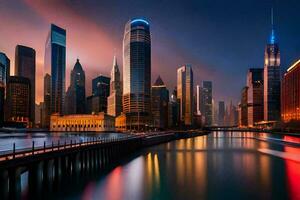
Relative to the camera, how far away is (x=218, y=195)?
46.3m

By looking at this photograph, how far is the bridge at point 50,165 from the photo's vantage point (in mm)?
35781

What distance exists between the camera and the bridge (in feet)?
117

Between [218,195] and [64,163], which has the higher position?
[64,163]

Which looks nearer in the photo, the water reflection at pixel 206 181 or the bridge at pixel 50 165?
the bridge at pixel 50 165

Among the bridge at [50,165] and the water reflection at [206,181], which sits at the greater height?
the bridge at [50,165]

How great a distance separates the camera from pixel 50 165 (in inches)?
1923

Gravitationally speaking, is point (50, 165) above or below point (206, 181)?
above

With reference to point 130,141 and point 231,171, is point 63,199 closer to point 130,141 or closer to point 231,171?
point 231,171

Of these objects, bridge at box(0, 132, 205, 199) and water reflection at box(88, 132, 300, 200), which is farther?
water reflection at box(88, 132, 300, 200)

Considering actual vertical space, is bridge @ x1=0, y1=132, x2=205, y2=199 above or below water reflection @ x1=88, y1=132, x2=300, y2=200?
above

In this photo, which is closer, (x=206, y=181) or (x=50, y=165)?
(x=50, y=165)

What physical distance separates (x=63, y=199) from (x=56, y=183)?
301 inches

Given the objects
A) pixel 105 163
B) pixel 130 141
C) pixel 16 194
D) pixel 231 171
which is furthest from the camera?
pixel 130 141

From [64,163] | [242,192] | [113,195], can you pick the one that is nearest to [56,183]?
[64,163]
